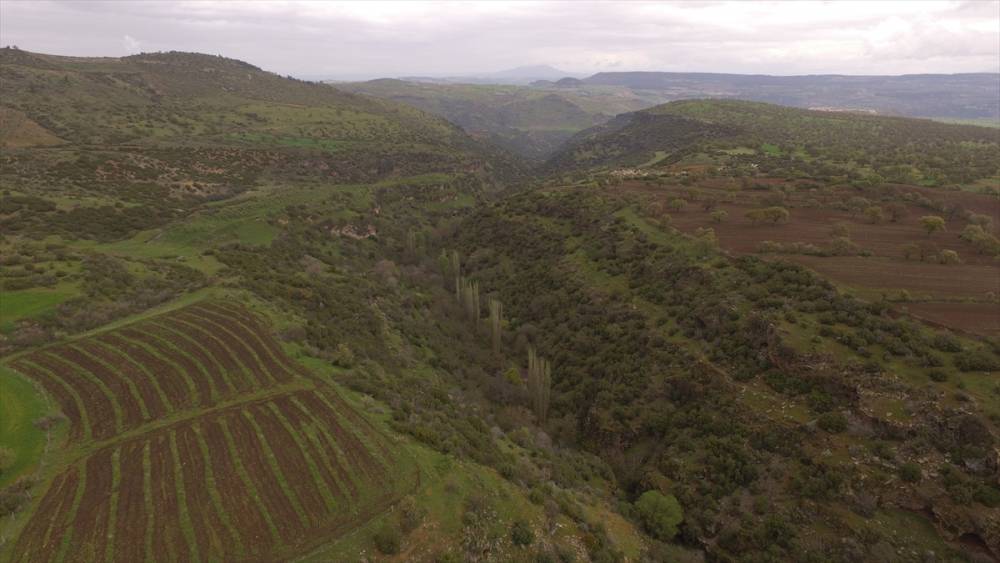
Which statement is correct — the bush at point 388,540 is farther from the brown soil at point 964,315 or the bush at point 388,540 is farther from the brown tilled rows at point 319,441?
the brown soil at point 964,315

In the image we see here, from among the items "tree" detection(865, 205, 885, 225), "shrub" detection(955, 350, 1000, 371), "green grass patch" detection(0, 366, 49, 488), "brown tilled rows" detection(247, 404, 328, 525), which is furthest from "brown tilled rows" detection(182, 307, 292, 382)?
"tree" detection(865, 205, 885, 225)

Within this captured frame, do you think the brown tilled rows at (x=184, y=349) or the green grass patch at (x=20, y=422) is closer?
the green grass patch at (x=20, y=422)

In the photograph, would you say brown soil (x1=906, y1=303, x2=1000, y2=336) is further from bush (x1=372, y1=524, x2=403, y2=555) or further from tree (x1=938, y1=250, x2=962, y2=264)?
bush (x1=372, y1=524, x2=403, y2=555)

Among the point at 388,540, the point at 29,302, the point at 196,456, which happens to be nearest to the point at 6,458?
the point at 196,456

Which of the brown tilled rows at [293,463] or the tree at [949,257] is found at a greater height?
the tree at [949,257]

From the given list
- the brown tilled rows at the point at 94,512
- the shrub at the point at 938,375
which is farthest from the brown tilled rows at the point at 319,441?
the shrub at the point at 938,375

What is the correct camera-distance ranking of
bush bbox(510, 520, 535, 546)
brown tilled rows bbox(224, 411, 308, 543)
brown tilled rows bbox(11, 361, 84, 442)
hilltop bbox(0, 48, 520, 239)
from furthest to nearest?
hilltop bbox(0, 48, 520, 239) → brown tilled rows bbox(11, 361, 84, 442) → bush bbox(510, 520, 535, 546) → brown tilled rows bbox(224, 411, 308, 543)
